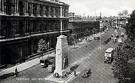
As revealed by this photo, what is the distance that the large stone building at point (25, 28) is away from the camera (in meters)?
38.0

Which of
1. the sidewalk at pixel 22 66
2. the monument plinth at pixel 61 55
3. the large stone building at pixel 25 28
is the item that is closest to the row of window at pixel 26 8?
the large stone building at pixel 25 28

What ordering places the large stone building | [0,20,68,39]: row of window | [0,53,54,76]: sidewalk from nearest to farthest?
[0,53,54,76]: sidewalk → [0,20,68,39]: row of window → the large stone building

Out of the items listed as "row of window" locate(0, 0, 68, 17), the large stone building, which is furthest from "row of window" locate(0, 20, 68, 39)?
"row of window" locate(0, 0, 68, 17)

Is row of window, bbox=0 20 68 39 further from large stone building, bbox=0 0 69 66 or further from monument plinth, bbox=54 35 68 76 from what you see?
monument plinth, bbox=54 35 68 76

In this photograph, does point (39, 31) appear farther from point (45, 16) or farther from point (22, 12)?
point (22, 12)

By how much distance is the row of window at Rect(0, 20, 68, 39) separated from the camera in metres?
37.9

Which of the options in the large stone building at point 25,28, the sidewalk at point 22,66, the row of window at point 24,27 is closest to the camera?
the sidewalk at point 22,66

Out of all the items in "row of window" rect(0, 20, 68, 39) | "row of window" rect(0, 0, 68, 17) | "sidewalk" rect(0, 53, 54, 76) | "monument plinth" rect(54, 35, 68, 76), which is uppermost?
"row of window" rect(0, 0, 68, 17)

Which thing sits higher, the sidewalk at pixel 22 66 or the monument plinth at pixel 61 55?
the monument plinth at pixel 61 55

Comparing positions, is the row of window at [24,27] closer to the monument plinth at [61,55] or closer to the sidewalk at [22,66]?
the sidewalk at [22,66]

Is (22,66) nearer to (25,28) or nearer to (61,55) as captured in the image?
(25,28)

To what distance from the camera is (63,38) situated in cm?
3250

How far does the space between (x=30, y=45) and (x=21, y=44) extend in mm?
4605

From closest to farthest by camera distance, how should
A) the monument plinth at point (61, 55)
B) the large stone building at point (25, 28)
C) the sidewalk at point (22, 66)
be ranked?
the monument plinth at point (61, 55) < the sidewalk at point (22, 66) < the large stone building at point (25, 28)
